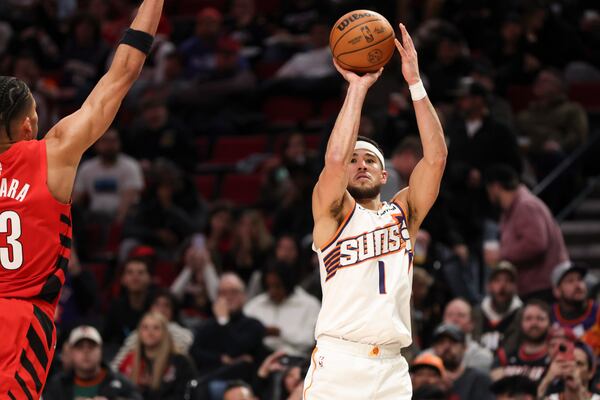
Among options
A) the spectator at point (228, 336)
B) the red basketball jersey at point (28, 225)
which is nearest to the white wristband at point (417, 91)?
the red basketball jersey at point (28, 225)

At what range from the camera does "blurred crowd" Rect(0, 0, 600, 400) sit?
34.9 ft

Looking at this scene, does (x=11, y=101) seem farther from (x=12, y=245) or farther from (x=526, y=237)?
(x=526, y=237)

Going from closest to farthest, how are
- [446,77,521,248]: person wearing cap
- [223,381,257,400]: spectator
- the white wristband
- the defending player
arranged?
the defending player → the white wristband → [223,381,257,400]: spectator → [446,77,521,248]: person wearing cap

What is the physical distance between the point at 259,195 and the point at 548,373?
19.3ft

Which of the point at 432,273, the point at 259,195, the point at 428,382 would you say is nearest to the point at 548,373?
the point at 428,382

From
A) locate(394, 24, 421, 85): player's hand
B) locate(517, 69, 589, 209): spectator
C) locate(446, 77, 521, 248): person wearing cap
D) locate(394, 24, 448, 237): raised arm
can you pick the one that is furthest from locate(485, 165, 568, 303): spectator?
locate(394, 24, 421, 85): player's hand

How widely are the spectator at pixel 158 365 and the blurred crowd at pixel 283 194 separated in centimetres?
2

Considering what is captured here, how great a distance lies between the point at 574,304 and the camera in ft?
35.4

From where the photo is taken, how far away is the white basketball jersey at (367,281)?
6.39 m

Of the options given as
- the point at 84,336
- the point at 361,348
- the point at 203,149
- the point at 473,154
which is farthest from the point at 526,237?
the point at 203,149

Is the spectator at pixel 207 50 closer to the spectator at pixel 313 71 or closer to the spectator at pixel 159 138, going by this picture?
the spectator at pixel 313 71

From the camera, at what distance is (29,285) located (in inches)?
224

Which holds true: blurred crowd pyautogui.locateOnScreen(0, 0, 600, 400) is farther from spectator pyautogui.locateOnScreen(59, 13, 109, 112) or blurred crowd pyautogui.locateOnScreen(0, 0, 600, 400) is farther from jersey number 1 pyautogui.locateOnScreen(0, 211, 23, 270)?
jersey number 1 pyautogui.locateOnScreen(0, 211, 23, 270)

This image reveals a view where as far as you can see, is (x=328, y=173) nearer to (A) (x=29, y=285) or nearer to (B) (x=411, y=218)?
(B) (x=411, y=218)
